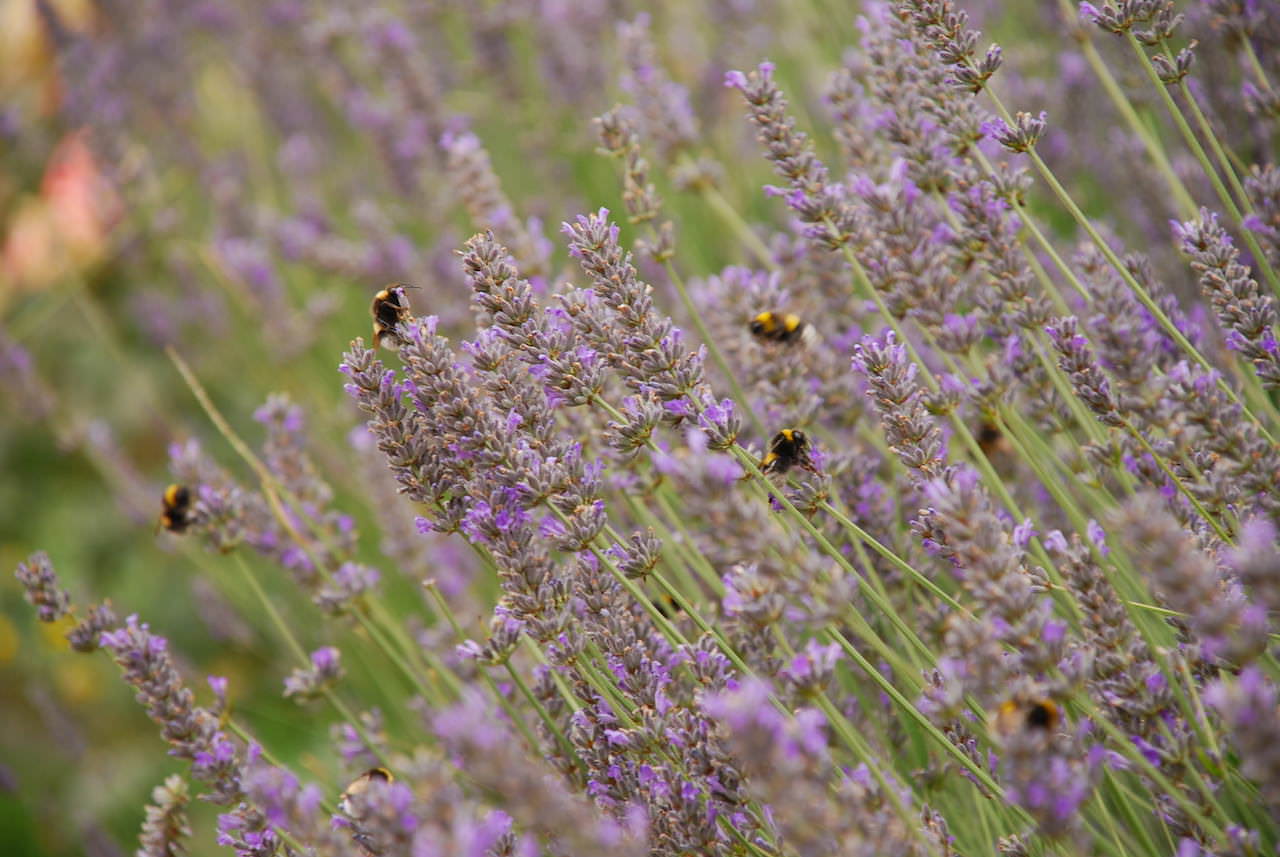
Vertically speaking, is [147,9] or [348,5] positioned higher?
[147,9]

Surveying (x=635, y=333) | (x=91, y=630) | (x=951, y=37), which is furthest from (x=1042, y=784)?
(x=91, y=630)

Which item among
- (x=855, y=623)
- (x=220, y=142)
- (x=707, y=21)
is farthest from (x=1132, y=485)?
(x=220, y=142)

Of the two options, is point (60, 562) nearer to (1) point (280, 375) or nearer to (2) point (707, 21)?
(1) point (280, 375)

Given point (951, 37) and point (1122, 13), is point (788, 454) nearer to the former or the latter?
point (951, 37)

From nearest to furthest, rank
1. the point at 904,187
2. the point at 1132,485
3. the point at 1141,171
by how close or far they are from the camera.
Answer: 1. the point at 1132,485
2. the point at 904,187
3. the point at 1141,171

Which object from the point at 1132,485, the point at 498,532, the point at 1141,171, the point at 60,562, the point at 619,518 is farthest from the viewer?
the point at 60,562

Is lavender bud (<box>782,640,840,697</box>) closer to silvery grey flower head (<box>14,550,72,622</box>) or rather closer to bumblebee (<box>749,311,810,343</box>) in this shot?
bumblebee (<box>749,311,810,343</box>)

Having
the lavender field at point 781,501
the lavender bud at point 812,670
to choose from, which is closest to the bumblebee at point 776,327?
the lavender field at point 781,501
